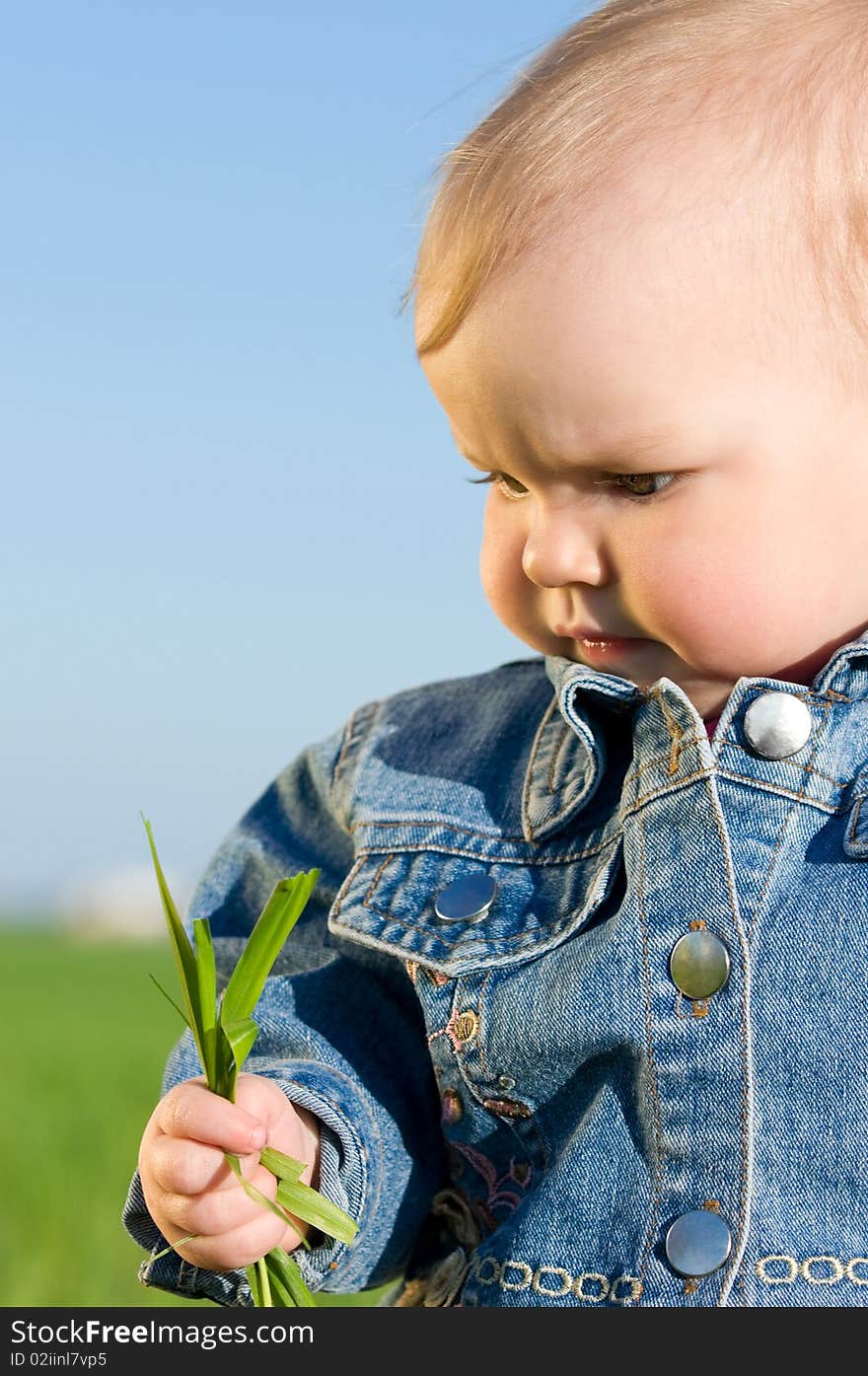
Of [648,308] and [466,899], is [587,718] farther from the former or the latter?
[648,308]

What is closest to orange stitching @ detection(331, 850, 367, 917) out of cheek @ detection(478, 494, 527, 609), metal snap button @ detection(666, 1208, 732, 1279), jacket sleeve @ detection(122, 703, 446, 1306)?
jacket sleeve @ detection(122, 703, 446, 1306)

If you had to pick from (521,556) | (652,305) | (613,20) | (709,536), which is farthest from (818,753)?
(613,20)

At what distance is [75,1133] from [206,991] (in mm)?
3782

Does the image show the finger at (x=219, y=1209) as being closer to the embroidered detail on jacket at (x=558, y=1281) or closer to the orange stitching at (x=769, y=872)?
the embroidered detail on jacket at (x=558, y=1281)

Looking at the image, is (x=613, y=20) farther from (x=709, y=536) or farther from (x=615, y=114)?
(x=709, y=536)

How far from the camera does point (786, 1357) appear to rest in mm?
1673

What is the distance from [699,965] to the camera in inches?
71.4

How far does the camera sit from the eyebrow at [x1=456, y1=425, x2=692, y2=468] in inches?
70.6

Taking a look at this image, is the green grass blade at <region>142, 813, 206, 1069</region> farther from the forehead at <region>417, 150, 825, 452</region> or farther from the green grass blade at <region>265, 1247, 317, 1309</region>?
the forehead at <region>417, 150, 825, 452</region>

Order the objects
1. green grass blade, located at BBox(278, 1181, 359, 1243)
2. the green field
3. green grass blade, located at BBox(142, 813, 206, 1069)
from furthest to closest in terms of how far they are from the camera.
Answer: the green field
green grass blade, located at BBox(278, 1181, 359, 1243)
green grass blade, located at BBox(142, 813, 206, 1069)

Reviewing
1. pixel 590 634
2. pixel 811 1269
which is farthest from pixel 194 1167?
pixel 590 634

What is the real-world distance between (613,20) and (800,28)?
29 centimetres

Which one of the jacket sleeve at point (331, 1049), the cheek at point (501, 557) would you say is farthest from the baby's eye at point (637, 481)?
the jacket sleeve at point (331, 1049)

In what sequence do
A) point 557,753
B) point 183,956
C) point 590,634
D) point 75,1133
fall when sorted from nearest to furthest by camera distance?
point 183,956, point 590,634, point 557,753, point 75,1133
